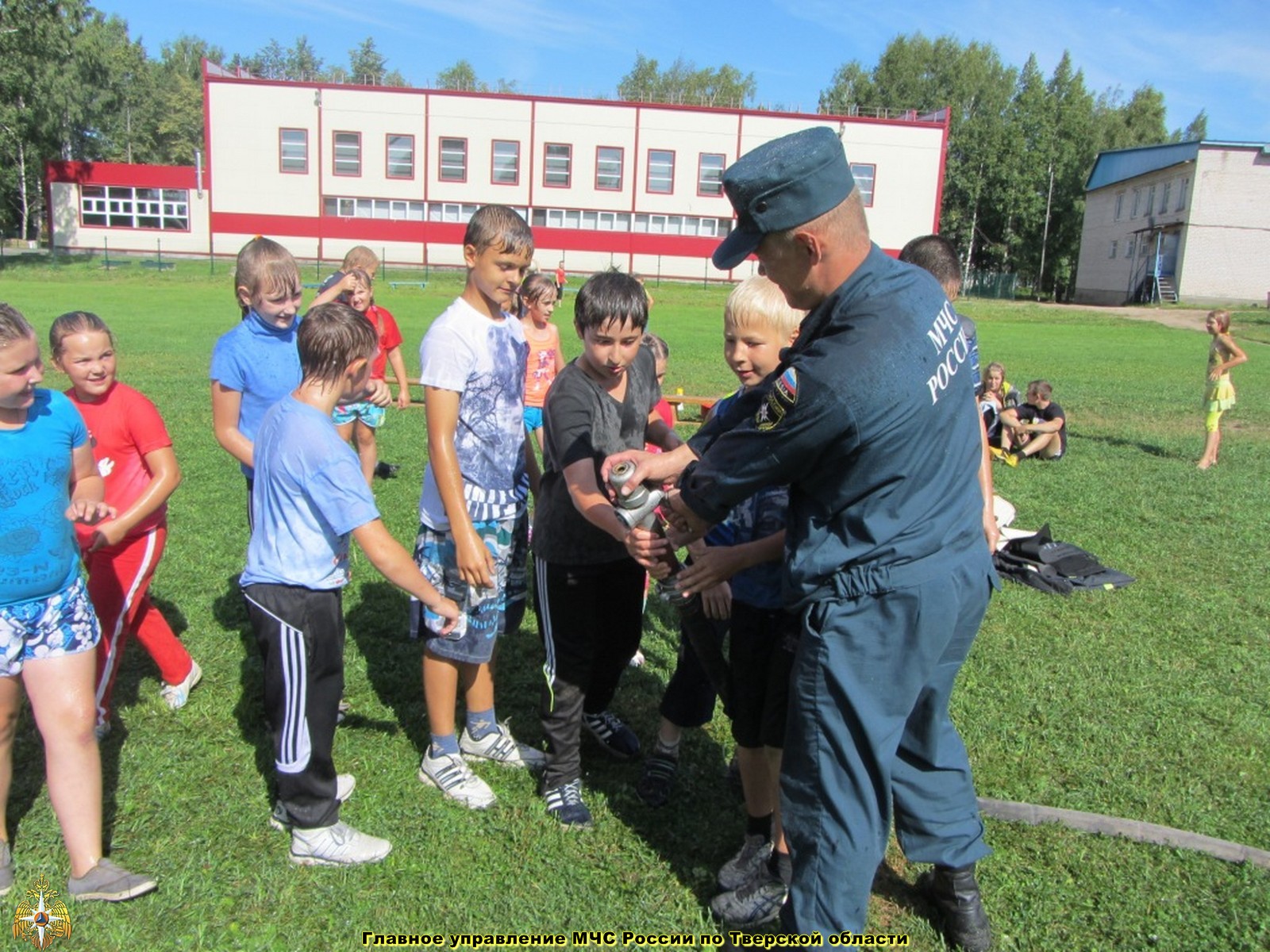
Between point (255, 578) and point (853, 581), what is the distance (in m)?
1.98

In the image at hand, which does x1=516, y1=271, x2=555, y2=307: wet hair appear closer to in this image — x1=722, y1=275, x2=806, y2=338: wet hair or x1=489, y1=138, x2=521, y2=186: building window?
x1=722, y1=275, x2=806, y2=338: wet hair

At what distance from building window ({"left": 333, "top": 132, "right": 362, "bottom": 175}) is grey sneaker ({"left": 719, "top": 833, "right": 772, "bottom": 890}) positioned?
51161 millimetres

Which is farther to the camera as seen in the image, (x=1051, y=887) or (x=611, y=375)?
(x=611, y=375)

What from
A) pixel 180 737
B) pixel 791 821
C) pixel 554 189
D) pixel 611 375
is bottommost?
pixel 180 737

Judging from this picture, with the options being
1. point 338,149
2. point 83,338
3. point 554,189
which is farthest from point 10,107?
point 83,338

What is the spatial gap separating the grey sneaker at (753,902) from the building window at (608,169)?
50.1m

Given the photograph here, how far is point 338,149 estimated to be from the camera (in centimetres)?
4894

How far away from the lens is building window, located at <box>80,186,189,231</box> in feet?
168

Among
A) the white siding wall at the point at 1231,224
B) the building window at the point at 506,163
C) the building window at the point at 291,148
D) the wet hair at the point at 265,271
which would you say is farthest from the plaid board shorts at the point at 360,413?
the white siding wall at the point at 1231,224

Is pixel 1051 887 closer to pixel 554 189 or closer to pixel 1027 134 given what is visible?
pixel 554 189

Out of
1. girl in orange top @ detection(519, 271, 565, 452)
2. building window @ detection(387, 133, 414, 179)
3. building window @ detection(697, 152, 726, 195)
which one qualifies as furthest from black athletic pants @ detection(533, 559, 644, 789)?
building window @ detection(387, 133, 414, 179)

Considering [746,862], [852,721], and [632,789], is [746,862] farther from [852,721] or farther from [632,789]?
[852,721]

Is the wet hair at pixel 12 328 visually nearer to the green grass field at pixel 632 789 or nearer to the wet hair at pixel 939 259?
the green grass field at pixel 632 789

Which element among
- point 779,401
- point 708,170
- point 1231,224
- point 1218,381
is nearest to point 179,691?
point 779,401
